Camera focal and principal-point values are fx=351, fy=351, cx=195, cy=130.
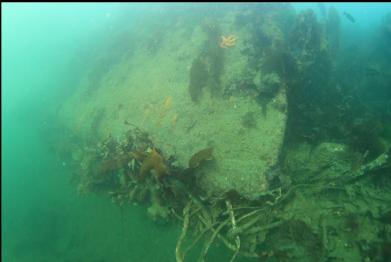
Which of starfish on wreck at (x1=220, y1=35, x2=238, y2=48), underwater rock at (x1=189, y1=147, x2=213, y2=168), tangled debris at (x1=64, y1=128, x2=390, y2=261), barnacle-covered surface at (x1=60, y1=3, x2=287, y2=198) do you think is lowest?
tangled debris at (x1=64, y1=128, x2=390, y2=261)

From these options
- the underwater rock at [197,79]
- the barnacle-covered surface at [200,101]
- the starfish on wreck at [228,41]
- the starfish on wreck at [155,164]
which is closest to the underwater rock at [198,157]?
the barnacle-covered surface at [200,101]

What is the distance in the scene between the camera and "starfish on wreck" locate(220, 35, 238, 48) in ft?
23.6

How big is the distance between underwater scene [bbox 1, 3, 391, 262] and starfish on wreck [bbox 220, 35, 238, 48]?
4 cm

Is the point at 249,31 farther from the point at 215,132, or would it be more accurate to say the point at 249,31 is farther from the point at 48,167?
the point at 48,167

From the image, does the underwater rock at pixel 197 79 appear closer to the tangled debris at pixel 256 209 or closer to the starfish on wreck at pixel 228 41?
the starfish on wreck at pixel 228 41

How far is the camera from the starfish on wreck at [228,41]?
7.19 m

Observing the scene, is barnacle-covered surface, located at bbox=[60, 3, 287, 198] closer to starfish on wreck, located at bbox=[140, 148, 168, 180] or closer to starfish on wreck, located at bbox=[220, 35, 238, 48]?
starfish on wreck, located at bbox=[220, 35, 238, 48]

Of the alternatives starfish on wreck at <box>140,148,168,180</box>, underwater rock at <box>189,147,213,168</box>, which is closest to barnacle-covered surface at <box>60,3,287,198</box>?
underwater rock at <box>189,147,213,168</box>

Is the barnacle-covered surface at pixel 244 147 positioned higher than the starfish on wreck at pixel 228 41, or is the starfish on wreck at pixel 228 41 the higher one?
the starfish on wreck at pixel 228 41

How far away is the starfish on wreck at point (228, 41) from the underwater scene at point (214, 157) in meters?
0.04

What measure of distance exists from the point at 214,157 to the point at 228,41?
3.01 m

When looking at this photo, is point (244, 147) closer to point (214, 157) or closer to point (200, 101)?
point (214, 157)

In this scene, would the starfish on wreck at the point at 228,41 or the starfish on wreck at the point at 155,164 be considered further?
the starfish on wreck at the point at 228,41

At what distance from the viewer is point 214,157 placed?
17.6 feet
